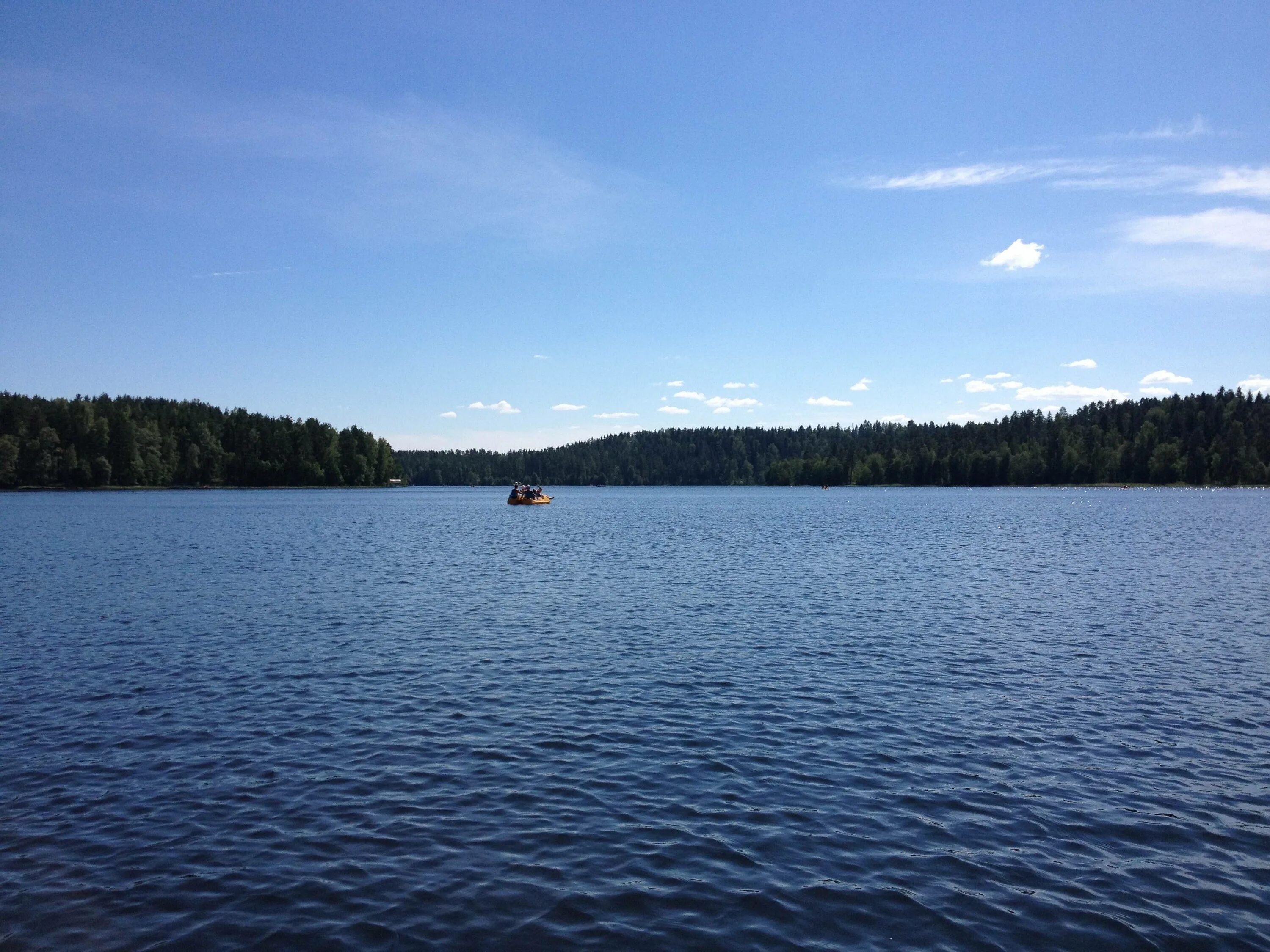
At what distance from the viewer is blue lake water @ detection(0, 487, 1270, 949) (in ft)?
37.6

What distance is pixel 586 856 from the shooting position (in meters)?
13.1

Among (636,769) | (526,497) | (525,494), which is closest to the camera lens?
(636,769)

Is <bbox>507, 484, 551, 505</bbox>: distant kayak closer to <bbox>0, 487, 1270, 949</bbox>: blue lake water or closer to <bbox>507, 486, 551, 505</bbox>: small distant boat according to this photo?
<bbox>507, 486, 551, 505</bbox>: small distant boat

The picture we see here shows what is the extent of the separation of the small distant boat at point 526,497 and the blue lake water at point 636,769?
412 ft

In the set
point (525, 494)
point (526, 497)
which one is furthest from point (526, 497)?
point (525, 494)

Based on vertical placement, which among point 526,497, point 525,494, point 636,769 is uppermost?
point 525,494

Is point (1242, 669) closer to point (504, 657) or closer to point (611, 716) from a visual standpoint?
point (611, 716)

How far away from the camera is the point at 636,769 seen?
17.0 m

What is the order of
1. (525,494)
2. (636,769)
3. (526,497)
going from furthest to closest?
(525,494)
(526,497)
(636,769)

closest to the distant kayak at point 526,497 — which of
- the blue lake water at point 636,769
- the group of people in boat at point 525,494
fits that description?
the group of people in boat at point 525,494

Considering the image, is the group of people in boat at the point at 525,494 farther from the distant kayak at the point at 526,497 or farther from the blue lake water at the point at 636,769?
the blue lake water at the point at 636,769

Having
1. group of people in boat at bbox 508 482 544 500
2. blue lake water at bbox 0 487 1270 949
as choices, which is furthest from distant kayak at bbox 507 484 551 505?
blue lake water at bbox 0 487 1270 949

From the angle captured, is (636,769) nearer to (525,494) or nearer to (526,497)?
(526,497)

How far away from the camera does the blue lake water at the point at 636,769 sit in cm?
1147
